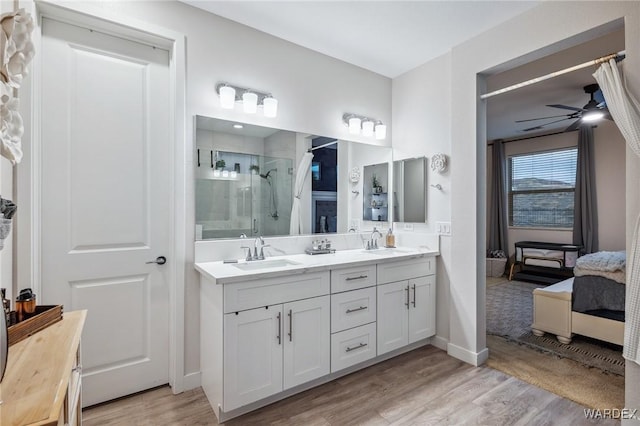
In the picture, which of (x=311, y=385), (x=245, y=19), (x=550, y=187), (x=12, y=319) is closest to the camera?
(x=12, y=319)

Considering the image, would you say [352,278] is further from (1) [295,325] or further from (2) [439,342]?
(2) [439,342]

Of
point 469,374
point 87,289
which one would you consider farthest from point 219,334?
point 469,374

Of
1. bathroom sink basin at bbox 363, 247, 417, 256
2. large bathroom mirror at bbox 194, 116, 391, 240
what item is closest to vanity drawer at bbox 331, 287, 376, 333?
bathroom sink basin at bbox 363, 247, 417, 256

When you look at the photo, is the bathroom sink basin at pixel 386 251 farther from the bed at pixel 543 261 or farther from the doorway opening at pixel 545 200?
the bed at pixel 543 261

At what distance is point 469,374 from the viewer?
93.6 inches

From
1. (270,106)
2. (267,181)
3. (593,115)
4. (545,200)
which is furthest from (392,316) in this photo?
(545,200)

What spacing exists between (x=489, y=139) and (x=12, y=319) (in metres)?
7.20

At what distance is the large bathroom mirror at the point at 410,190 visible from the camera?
302 centimetres

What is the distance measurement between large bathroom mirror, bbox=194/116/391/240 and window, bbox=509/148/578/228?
4.47 meters

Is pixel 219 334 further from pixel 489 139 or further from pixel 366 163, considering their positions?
pixel 489 139

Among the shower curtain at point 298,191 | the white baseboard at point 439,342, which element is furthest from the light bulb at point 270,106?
the white baseboard at point 439,342

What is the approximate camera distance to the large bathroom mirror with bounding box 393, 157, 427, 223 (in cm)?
302

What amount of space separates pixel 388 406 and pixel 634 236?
174cm

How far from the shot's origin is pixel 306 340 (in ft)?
6.74
